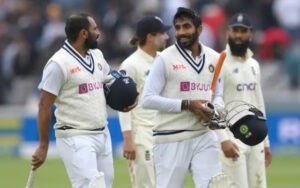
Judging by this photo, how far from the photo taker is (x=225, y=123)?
31.1ft

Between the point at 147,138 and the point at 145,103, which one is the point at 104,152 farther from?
the point at 147,138

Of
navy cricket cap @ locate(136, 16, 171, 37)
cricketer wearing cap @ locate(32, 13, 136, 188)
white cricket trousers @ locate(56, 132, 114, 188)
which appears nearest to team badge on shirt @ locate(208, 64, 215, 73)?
cricketer wearing cap @ locate(32, 13, 136, 188)

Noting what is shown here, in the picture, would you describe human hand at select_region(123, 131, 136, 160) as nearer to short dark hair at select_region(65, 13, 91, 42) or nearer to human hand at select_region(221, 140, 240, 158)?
human hand at select_region(221, 140, 240, 158)

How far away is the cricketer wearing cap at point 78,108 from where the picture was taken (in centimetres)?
929

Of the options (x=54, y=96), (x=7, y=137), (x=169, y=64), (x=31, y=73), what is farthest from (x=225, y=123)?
(x=31, y=73)

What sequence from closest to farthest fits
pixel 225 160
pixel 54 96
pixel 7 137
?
pixel 54 96 → pixel 225 160 → pixel 7 137

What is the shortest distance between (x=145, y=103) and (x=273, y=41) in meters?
12.9

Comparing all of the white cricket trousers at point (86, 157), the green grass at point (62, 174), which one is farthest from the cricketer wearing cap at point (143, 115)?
the green grass at point (62, 174)

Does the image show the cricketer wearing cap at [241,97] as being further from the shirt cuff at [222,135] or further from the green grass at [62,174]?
the green grass at [62,174]

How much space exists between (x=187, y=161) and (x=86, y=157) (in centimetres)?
102

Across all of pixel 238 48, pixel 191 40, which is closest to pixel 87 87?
pixel 191 40

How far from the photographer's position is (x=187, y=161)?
9516 mm

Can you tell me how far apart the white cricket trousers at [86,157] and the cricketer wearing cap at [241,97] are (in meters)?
1.42

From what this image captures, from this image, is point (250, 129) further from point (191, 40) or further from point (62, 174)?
Result: point (62, 174)
